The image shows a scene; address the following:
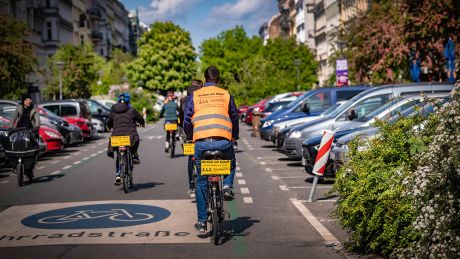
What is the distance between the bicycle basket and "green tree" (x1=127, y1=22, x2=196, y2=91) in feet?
371

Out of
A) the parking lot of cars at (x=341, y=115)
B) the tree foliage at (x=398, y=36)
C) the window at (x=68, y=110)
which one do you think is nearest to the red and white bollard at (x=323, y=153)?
the parking lot of cars at (x=341, y=115)

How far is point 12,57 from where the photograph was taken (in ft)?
142

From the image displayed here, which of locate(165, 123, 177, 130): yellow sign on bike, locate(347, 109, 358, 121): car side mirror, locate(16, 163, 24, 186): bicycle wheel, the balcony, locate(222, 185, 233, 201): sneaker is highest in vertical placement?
the balcony

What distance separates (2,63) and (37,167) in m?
20.3

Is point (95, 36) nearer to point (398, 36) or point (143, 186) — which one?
point (398, 36)

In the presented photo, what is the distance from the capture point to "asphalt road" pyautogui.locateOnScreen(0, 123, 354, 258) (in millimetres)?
9570

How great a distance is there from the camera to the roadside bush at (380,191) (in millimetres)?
8234

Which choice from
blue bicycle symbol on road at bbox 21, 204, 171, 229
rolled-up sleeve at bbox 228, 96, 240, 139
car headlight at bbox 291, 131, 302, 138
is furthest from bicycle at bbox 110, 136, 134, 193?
car headlight at bbox 291, 131, 302, 138

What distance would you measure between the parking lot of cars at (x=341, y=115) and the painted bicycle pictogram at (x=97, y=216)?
2896mm

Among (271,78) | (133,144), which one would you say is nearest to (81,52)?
(271,78)

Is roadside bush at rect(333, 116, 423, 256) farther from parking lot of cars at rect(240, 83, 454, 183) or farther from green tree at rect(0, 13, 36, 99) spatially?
green tree at rect(0, 13, 36, 99)

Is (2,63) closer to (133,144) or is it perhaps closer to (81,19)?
(133,144)

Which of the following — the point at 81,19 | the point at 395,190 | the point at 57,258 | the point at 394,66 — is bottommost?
the point at 57,258

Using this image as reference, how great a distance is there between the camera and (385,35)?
133 ft
